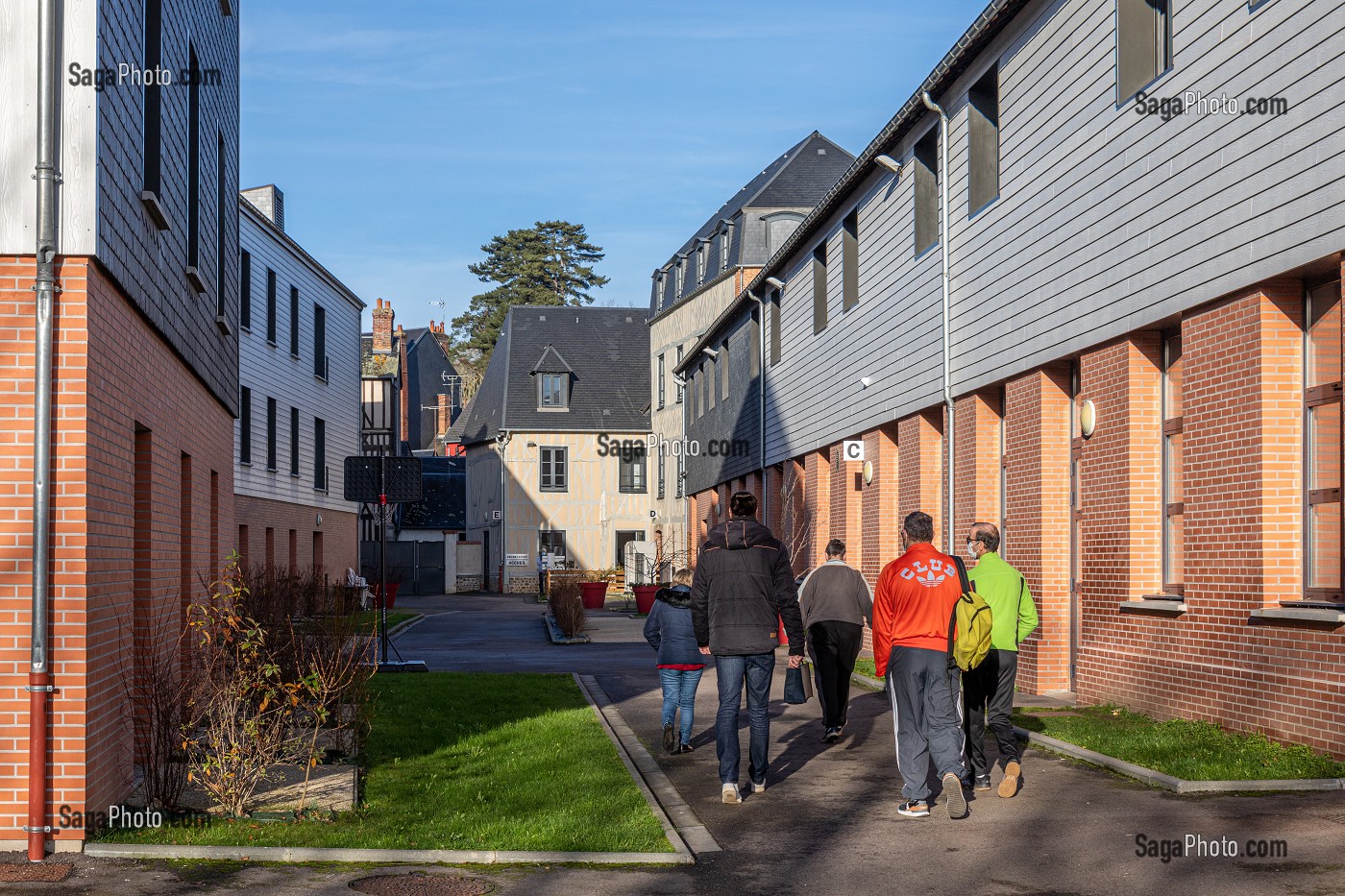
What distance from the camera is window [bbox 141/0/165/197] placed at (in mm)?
10633

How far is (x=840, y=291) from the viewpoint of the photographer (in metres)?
24.5

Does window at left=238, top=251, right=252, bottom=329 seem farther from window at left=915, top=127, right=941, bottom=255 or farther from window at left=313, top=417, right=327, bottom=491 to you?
window at left=915, top=127, right=941, bottom=255

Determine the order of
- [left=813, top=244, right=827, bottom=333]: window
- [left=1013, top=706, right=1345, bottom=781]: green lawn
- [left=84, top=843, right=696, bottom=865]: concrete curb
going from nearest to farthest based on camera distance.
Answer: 1. [left=84, top=843, right=696, bottom=865]: concrete curb
2. [left=1013, top=706, right=1345, bottom=781]: green lawn
3. [left=813, top=244, right=827, bottom=333]: window

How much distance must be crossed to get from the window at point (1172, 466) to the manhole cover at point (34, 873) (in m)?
9.24

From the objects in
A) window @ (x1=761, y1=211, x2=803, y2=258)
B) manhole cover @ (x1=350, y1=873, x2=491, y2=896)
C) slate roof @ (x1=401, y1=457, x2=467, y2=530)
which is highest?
window @ (x1=761, y1=211, x2=803, y2=258)

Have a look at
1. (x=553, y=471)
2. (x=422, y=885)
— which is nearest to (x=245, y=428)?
(x=422, y=885)

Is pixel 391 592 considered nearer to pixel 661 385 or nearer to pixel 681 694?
pixel 661 385

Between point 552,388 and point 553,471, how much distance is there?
3.63 meters

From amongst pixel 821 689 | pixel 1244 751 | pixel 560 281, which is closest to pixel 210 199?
pixel 821 689

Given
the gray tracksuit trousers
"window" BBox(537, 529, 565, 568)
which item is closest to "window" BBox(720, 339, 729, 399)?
"window" BBox(537, 529, 565, 568)

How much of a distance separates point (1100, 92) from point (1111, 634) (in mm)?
4960

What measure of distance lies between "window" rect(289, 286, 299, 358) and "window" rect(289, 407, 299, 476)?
149cm

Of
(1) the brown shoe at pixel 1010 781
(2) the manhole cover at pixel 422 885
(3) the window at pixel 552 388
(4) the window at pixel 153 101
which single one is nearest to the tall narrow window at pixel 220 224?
(4) the window at pixel 153 101

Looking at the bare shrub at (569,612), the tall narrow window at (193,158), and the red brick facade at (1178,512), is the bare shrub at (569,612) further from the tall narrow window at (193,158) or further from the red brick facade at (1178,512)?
the tall narrow window at (193,158)
